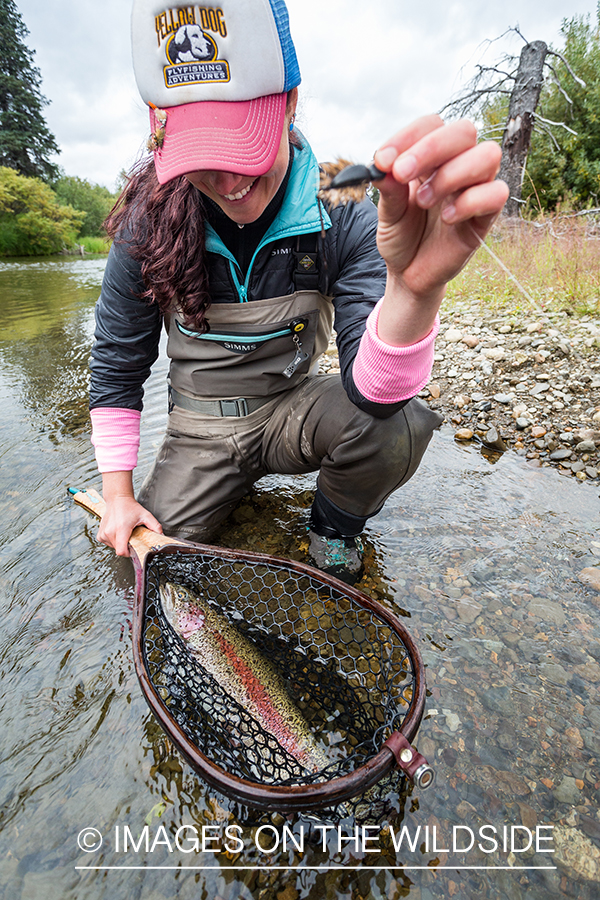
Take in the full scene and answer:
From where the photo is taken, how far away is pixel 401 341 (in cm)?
148

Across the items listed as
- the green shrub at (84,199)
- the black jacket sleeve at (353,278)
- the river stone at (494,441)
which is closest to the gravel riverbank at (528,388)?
the river stone at (494,441)

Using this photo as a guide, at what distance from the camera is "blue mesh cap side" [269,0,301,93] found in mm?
1542

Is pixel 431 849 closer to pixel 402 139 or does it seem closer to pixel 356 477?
pixel 356 477

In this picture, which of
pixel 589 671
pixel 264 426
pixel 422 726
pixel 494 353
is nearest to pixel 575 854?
pixel 422 726

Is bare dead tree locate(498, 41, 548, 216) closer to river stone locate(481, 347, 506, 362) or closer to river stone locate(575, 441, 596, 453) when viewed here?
river stone locate(481, 347, 506, 362)

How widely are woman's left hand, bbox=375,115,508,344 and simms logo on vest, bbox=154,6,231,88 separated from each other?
0.98 metres

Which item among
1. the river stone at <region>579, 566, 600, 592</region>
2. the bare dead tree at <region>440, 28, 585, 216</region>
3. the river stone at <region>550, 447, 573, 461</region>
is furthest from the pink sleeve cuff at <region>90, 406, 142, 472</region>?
the bare dead tree at <region>440, 28, 585, 216</region>

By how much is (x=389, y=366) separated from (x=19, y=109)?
6316 cm

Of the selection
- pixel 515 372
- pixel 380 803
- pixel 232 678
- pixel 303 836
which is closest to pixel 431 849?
pixel 380 803

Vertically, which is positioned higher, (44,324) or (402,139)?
(402,139)

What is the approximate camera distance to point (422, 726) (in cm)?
162

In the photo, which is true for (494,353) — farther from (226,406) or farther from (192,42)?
(192,42)

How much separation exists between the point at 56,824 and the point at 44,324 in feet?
28.1

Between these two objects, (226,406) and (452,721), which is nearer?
(452,721)
